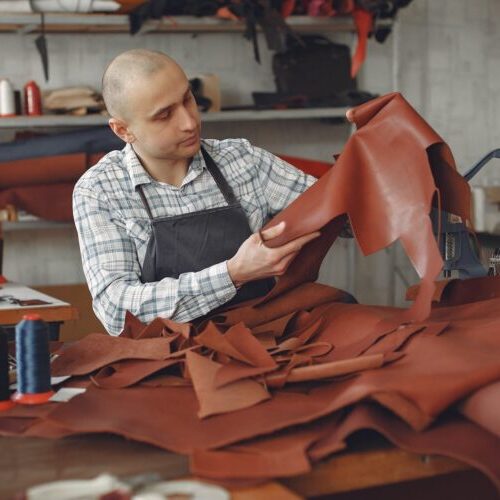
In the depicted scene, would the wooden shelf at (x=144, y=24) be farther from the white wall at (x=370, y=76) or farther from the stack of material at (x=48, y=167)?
the stack of material at (x=48, y=167)

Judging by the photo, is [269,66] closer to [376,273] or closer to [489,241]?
[376,273]

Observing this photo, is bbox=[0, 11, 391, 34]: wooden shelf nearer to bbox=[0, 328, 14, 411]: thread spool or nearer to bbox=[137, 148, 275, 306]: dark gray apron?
bbox=[137, 148, 275, 306]: dark gray apron

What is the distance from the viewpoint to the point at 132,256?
2654 millimetres

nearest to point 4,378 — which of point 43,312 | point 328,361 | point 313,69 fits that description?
point 328,361

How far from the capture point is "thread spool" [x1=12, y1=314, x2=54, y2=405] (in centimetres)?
180

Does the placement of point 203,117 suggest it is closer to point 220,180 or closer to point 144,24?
point 144,24

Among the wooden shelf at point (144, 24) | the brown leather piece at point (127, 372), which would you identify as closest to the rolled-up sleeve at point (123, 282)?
the brown leather piece at point (127, 372)

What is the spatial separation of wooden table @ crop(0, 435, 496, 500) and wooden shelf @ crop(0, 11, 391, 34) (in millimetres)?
3566

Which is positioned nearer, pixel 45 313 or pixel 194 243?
pixel 194 243

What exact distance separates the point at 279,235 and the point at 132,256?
593 mm

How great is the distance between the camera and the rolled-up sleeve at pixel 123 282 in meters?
2.38

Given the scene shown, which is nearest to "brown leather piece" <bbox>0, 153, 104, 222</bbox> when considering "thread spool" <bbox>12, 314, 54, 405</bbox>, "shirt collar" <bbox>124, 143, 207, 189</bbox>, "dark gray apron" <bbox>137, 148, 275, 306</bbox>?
"shirt collar" <bbox>124, 143, 207, 189</bbox>

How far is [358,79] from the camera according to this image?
575 cm

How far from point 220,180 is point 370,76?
10.2 feet
